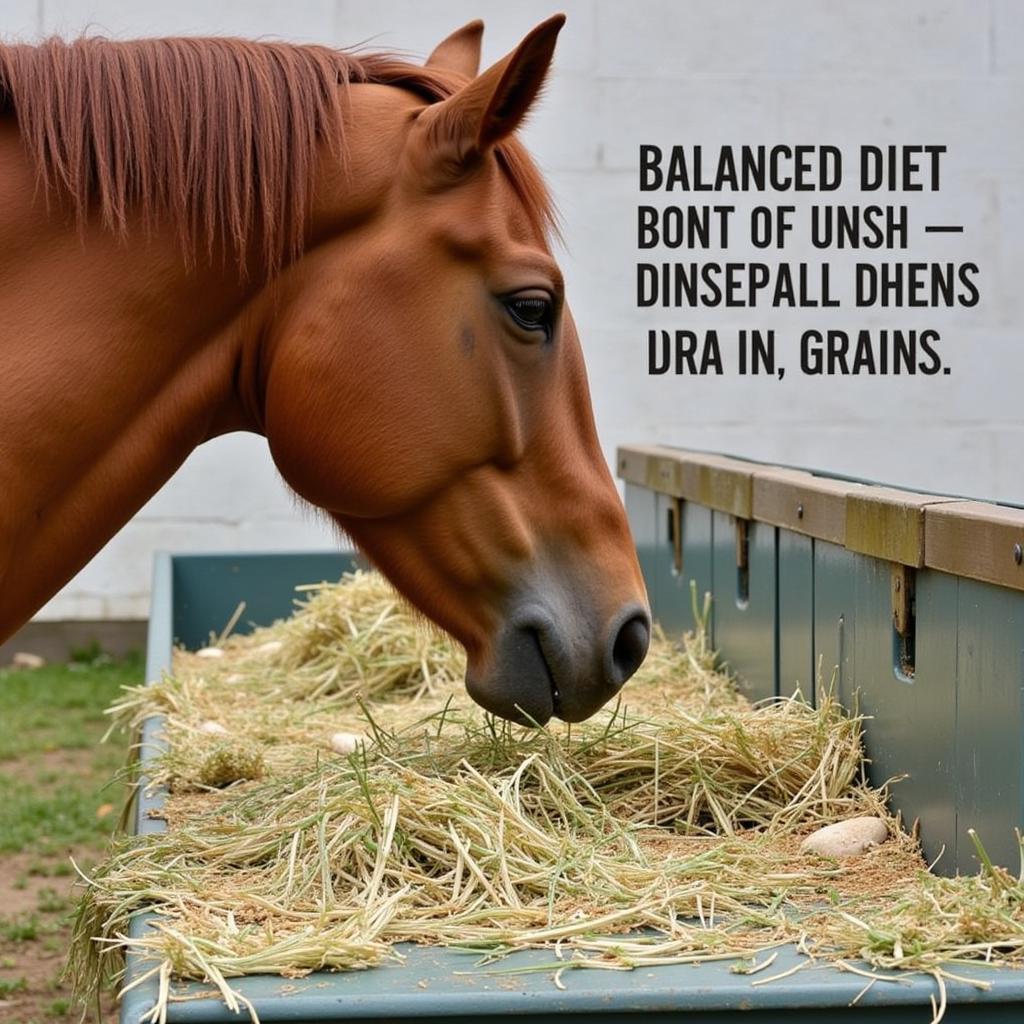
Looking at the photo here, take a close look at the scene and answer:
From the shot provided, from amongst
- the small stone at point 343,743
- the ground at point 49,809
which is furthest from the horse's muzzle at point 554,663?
the ground at point 49,809

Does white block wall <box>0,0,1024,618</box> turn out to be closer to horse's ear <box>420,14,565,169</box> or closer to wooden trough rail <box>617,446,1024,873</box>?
wooden trough rail <box>617,446,1024,873</box>

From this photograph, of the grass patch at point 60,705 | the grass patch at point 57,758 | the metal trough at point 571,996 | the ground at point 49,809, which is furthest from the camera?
the grass patch at point 60,705

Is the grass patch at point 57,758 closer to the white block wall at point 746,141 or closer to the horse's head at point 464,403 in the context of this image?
the white block wall at point 746,141

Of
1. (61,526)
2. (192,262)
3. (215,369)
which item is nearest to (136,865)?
(61,526)

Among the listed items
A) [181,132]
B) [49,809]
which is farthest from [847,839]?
[49,809]

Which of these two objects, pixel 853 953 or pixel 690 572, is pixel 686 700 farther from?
pixel 853 953

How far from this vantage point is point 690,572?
351 cm

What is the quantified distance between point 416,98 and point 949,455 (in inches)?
206

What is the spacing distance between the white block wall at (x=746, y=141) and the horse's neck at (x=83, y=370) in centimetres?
501

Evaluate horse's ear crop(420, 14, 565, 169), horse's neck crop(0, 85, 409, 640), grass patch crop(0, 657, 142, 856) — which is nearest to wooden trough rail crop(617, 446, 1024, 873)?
horse's ear crop(420, 14, 565, 169)

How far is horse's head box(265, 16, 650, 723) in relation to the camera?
175 cm

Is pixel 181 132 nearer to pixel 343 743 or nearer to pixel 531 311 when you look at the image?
pixel 531 311

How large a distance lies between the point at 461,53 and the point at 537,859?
122 cm

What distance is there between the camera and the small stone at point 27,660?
7191mm
